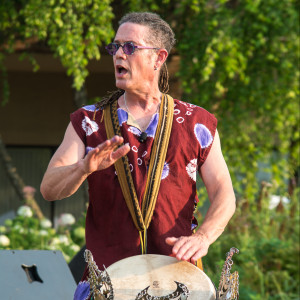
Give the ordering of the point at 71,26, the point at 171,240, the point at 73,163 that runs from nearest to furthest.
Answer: the point at 171,240
the point at 73,163
the point at 71,26

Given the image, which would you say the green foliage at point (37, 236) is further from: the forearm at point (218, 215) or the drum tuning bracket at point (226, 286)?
the drum tuning bracket at point (226, 286)

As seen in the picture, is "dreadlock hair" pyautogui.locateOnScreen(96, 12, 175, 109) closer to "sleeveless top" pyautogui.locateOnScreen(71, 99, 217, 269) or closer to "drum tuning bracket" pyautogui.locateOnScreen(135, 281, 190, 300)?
"sleeveless top" pyautogui.locateOnScreen(71, 99, 217, 269)

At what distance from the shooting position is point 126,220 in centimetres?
222

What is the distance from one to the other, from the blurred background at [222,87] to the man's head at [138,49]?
293cm

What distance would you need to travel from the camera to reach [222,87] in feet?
24.7

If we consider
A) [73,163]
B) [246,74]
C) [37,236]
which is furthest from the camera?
[246,74]

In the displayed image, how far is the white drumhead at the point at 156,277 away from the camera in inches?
79.4

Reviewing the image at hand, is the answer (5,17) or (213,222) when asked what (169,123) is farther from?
(5,17)

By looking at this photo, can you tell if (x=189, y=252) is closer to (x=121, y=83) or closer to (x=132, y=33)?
(x=121, y=83)

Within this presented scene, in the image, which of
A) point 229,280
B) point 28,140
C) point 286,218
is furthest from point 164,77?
point 28,140

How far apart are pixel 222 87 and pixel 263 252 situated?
2.50 meters

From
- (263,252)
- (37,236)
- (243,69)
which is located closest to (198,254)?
(263,252)

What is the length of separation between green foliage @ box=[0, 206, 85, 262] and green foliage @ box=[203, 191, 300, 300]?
4.08ft

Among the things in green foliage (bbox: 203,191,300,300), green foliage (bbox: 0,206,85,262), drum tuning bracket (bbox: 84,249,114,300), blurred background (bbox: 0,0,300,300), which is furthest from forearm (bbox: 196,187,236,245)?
green foliage (bbox: 0,206,85,262)
